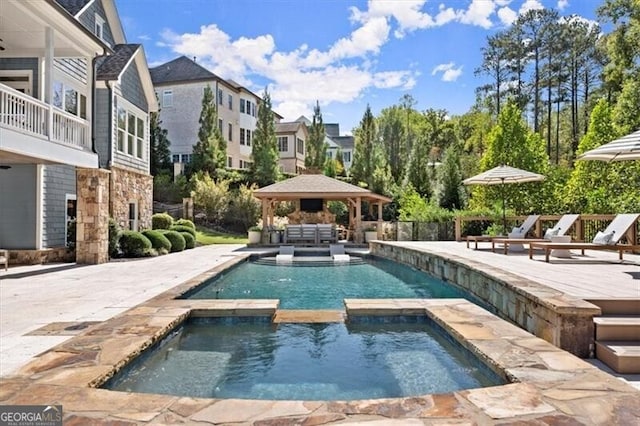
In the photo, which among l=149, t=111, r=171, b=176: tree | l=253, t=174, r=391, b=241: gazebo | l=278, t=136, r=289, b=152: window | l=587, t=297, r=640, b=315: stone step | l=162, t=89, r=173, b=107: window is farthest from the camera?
l=278, t=136, r=289, b=152: window

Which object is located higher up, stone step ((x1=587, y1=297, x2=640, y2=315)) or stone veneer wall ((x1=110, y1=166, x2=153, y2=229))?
stone veneer wall ((x1=110, y1=166, x2=153, y2=229))

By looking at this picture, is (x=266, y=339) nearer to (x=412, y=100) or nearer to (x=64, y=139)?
(x=64, y=139)

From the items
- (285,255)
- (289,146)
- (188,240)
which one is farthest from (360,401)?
(289,146)

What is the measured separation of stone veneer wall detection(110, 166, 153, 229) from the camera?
51.1ft

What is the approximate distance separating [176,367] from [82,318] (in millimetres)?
1894

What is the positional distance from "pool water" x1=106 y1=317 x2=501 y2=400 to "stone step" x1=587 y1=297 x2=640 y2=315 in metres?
1.75

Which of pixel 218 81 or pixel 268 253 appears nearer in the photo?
pixel 268 253

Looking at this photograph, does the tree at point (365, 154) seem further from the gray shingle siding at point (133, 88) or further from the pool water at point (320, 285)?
Answer: the pool water at point (320, 285)

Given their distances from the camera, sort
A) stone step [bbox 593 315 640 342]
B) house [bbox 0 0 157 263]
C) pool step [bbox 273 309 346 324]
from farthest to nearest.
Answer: house [bbox 0 0 157 263]
pool step [bbox 273 309 346 324]
stone step [bbox 593 315 640 342]

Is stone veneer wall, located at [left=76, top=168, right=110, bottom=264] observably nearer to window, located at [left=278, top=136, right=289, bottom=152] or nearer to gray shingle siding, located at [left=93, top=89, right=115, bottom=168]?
gray shingle siding, located at [left=93, top=89, right=115, bottom=168]

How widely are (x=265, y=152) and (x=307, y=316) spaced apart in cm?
2715

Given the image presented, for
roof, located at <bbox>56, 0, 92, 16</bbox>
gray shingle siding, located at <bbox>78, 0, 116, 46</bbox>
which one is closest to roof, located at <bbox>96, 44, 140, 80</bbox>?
gray shingle siding, located at <bbox>78, 0, 116, 46</bbox>

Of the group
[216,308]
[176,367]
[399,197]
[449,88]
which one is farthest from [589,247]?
[449,88]

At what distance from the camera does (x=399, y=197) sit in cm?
3069
